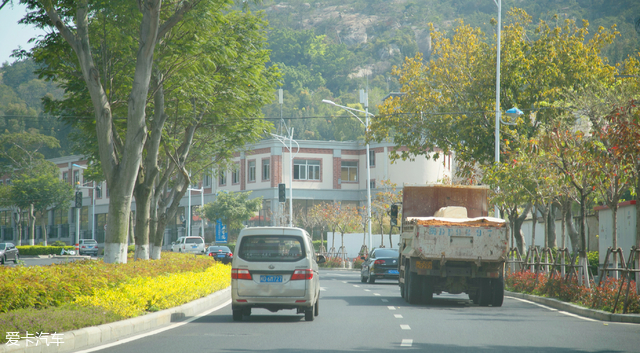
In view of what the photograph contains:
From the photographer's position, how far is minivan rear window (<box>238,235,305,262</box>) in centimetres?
1356

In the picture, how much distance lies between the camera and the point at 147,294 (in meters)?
12.9

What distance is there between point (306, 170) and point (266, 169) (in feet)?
12.1

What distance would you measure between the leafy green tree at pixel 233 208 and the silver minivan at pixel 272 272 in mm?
46539

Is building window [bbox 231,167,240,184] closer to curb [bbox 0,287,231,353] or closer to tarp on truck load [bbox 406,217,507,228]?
tarp on truck load [bbox 406,217,507,228]

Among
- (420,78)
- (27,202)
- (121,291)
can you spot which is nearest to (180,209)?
(27,202)

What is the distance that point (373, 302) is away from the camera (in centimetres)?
1839

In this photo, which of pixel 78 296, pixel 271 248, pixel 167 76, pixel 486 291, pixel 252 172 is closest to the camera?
pixel 78 296

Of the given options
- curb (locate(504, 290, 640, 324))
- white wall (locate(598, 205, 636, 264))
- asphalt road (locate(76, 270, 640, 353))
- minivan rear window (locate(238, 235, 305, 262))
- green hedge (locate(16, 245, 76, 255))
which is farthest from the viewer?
green hedge (locate(16, 245, 76, 255))

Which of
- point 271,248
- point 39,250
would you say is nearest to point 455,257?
point 271,248

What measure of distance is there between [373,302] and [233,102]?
959cm

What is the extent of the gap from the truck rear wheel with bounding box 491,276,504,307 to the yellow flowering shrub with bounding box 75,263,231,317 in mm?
7107

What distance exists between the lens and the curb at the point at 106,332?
8.41m

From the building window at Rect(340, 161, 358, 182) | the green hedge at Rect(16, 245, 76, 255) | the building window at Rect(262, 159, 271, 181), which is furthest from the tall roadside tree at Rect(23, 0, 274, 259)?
the green hedge at Rect(16, 245, 76, 255)

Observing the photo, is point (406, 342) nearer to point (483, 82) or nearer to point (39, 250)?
point (483, 82)
